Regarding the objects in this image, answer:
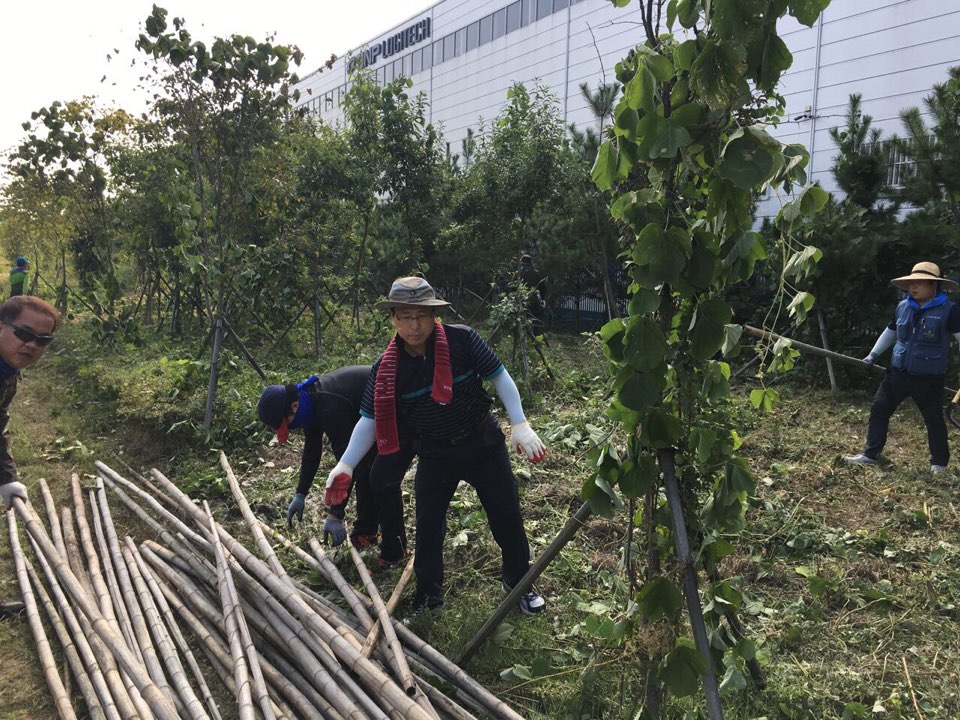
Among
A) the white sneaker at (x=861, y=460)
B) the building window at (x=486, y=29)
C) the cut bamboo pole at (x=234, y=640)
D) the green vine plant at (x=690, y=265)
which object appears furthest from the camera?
the building window at (x=486, y=29)

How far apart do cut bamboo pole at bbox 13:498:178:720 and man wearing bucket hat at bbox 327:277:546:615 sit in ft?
3.51

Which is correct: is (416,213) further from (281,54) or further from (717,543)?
(717,543)

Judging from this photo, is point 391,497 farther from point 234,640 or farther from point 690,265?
point 690,265

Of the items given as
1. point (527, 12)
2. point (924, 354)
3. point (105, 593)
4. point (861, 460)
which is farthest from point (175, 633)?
point (527, 12)

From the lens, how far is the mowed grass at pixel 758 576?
2.73 metres

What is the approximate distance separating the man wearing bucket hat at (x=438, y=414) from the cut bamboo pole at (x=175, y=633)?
35.2 inches

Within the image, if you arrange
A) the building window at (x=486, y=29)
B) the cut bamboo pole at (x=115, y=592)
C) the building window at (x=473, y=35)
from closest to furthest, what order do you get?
the cut bamboo pole at (x=115, y=592) < the building window at (x=486, y=29) < the building window at (x=473, y=35)

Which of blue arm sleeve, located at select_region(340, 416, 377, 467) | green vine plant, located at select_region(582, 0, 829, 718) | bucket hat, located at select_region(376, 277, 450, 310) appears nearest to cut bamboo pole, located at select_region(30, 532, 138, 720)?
blue arm sleeve, located at select_region(340, 416, 377, 467)

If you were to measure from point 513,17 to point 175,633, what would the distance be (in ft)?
84.1

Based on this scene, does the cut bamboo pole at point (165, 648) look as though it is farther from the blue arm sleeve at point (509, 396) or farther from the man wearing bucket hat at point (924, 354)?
the man wearing bucket hat at point (924, 354)

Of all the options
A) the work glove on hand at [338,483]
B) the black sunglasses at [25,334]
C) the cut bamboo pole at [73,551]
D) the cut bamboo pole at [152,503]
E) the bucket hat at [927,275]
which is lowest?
the cut bamboo pole at [73,551]

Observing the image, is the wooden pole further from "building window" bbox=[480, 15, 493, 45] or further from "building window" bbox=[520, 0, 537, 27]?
"building window" bbox=[480, 15, 493, 45]

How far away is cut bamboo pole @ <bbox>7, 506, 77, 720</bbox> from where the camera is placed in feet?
8.88

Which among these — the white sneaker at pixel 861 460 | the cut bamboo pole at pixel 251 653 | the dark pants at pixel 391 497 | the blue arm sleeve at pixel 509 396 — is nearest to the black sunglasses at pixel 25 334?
the cut bamboo pole at pixel 251 653
